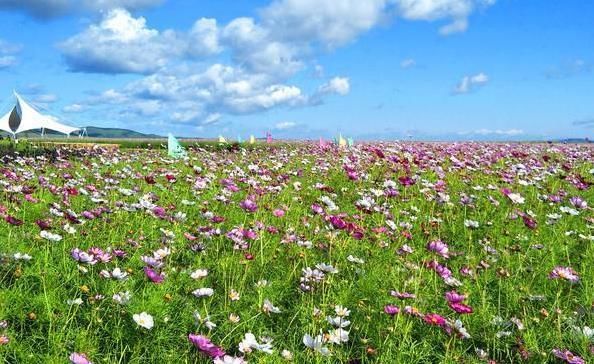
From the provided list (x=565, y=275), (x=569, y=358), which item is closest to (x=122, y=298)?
(x=569, y=358)

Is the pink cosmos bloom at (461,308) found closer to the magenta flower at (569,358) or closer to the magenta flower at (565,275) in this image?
the magenta flower at (569,358)

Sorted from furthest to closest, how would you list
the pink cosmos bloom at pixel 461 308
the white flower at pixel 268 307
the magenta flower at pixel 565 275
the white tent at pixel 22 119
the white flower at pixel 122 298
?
the white tent at pixel 22 119, the magenta flower at pixel 565 275, the white flower at pixel 268 307, the white flower at pixel 122 298, the pink cosmos bloom at pixel 461 308

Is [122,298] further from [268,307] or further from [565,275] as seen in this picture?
[565,275]

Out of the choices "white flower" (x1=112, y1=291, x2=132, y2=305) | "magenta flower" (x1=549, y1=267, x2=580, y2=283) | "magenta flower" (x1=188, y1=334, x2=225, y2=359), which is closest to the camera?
"magenta flower" (x1=188, y1=334, x2=225, y2=359)

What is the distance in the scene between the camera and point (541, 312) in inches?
135

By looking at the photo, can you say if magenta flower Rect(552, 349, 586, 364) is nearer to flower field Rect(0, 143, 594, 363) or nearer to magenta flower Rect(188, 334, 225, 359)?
flower field Rect(0, 143, 594, 363)

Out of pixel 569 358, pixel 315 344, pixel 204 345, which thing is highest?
pixel 204 345

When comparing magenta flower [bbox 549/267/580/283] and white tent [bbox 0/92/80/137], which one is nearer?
magenta flower [bbox 549/267/580/283]

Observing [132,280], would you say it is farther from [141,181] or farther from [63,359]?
[141,181]

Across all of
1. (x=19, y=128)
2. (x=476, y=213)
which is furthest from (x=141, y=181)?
(x=19, y=128)

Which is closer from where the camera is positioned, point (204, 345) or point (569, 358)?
point (204, 345)

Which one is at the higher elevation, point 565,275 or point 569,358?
point 565,275

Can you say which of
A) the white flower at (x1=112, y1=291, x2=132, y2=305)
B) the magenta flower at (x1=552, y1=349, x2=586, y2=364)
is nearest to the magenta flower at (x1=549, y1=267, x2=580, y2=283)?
the magenta flower at (x1=552, y1=349, x2=586, y2=364)

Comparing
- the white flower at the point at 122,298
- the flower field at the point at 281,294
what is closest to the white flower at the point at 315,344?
the flower field at the point at 281,294
